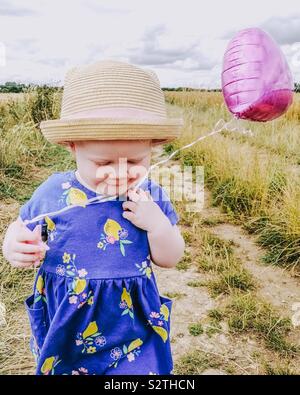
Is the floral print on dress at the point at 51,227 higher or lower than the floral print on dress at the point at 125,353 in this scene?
higher

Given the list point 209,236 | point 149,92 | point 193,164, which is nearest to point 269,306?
point 209,236

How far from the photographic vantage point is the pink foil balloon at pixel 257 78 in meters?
1.61

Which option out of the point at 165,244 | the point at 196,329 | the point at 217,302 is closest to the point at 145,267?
the point at 165,244

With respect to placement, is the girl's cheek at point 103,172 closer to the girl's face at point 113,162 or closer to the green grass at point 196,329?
the girl's face at point 113,162

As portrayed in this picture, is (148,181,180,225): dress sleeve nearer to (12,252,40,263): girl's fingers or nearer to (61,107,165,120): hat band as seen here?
(61,107,165,120): hat band

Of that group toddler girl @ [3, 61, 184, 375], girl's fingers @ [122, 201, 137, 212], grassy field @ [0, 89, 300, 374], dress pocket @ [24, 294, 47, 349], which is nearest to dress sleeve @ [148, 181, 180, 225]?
toddler girl @ [3, 61, 184, 375]

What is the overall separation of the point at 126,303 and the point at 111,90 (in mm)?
574

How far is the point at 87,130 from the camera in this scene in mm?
1166

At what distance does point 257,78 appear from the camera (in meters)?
1.61

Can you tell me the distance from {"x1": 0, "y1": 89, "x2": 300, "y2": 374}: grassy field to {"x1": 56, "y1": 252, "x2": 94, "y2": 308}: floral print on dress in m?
0.88

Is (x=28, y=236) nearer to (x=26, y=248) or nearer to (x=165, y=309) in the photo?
(x=26, y=248)

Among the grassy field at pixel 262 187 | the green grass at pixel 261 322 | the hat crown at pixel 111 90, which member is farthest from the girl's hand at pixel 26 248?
the grassy field at pixel 262 187

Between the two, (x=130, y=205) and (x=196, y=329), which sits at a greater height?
(x=130, y=205)

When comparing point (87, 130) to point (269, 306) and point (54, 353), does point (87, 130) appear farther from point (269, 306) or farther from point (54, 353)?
point (269, 306)
